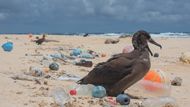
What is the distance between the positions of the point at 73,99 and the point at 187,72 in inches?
235

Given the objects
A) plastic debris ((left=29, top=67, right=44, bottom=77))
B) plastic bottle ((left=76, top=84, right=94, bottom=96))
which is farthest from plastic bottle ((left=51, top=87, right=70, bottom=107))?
plastic debris ((left=29, top=67, right=44, bottom=77))

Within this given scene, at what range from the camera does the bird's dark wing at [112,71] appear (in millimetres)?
6871

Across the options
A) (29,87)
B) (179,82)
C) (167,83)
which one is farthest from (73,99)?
(179,82)

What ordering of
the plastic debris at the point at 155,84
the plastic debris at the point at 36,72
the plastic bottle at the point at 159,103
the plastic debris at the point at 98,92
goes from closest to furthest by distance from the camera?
the plastic bottle at the point at 159,103, the plastic debris at the point at 98,92, the plastic debris at the point at 155,84, the plastic debris at the point at 36,72

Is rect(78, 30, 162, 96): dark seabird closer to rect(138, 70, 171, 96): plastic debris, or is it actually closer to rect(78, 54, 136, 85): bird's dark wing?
rect(78, 54, 136, 85): bird's dark wing

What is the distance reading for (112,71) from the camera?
689 centimetres

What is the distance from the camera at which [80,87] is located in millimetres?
6594

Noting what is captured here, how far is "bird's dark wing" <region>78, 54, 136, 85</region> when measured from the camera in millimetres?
6871

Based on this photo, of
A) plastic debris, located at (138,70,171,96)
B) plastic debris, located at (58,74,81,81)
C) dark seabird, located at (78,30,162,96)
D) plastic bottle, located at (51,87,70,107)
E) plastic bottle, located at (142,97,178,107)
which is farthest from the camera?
plastic debris, located at (58,74,81,81)

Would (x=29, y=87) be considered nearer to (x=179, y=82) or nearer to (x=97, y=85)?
(x=97, y=85)

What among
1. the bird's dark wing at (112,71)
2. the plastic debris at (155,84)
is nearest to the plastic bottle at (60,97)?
the bird's dark wing at (112,71)

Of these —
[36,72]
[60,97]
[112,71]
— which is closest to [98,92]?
[112,71]

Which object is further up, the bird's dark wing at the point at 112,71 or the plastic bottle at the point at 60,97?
the bird's dark wing at the point at 112,71

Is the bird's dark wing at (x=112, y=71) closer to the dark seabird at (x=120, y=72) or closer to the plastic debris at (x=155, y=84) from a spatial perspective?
the dark seabird at (x=120, y=72)
